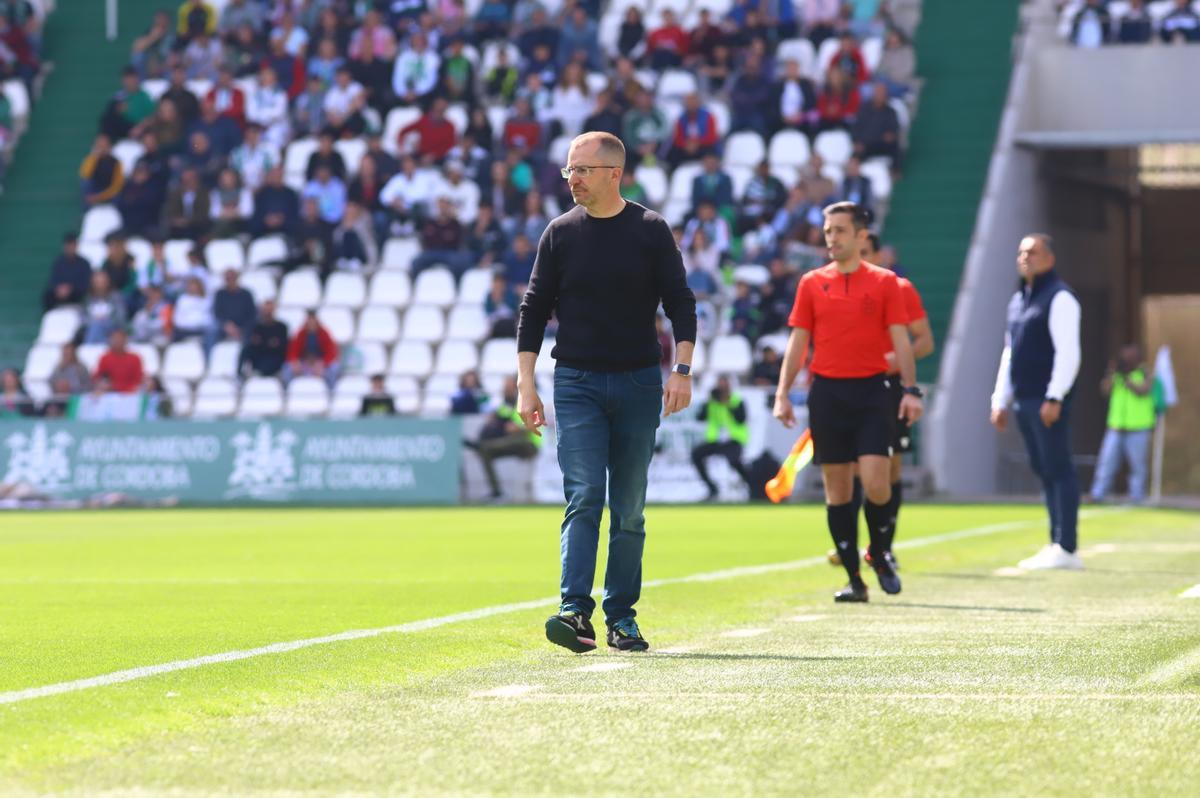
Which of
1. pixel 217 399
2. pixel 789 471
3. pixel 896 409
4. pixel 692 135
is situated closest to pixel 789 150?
pixel 692 135

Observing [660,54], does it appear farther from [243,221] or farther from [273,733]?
[273,733]

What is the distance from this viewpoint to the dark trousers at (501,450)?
2609 cm

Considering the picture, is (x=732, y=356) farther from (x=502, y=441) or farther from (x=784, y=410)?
(x=784, y=410)

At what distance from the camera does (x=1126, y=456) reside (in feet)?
87.5

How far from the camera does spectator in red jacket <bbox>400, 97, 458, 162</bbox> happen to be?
3072 cm

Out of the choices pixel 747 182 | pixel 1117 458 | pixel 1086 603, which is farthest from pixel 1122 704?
pixel 747 182

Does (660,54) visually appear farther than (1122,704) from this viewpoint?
Yes

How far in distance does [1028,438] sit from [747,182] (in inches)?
589

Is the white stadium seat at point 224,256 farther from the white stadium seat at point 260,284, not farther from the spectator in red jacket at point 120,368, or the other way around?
the spectator in red jacket at point 120,368

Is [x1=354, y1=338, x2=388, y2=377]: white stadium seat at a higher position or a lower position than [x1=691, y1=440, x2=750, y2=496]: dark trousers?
higher

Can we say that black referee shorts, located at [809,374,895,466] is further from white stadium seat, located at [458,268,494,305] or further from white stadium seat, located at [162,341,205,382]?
white stadium seat, located at [162,341,205,382]

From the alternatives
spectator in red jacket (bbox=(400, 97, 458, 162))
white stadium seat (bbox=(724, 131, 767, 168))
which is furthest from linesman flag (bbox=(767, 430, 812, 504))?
spectator in red jacket (bbox=(400, 97, 458, 162))

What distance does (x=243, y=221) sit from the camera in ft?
102

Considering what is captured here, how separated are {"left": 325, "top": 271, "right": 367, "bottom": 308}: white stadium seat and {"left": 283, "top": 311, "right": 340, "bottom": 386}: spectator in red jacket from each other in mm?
1243
